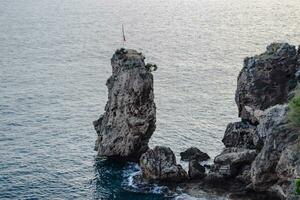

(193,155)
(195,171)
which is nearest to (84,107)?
(193,155)

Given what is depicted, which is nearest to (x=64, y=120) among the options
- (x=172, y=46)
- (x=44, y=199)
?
(x=44, y=199)

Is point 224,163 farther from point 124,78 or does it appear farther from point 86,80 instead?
point 86,80

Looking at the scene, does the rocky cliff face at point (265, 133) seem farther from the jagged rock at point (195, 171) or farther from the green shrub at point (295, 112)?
the jagged rock at point (195, 171)

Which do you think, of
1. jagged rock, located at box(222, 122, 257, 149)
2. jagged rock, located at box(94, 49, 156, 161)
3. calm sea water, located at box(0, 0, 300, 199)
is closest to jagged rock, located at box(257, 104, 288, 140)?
jagged rock, located at box(222, 122, 257, 149)

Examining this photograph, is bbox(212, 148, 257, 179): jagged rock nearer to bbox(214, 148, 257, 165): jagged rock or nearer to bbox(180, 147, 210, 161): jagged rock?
bbox(214, 148, 257, 165): jagged rock

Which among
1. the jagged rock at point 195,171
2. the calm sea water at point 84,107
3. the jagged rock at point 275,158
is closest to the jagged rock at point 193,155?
the calm sea water at point 84,107

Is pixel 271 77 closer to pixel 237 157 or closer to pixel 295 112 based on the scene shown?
pixel 237 157

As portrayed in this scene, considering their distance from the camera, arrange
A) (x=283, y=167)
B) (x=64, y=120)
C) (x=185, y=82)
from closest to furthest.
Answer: (x=283, y=167), (x=64, y=120), (x=185, y=82)
